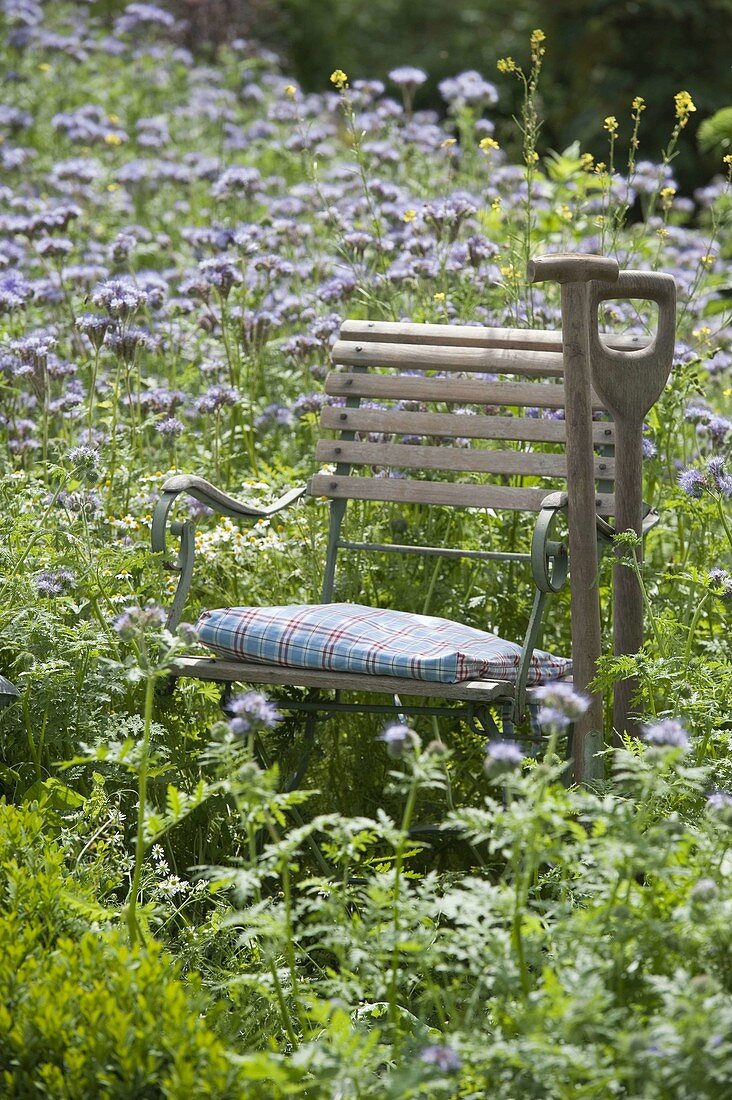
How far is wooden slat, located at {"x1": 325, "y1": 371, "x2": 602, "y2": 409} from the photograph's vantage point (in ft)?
12.2

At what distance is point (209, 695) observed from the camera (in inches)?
130

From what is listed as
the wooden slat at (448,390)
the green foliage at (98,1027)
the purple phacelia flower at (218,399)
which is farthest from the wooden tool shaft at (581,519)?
the purple phacelia flower at (218,399)

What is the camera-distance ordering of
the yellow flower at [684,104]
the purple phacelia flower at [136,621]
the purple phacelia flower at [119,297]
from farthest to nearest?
the yellow flower at [684,104]
the purple phacelia flower at [119,297]
the purple phacelia flower at [136,621]

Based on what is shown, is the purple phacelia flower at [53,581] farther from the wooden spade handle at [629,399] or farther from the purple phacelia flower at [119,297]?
the wooden spade handle at [629,399]

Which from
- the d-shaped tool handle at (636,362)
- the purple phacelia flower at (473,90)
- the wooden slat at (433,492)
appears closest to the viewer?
the d-shaped tool handle at (636,362)

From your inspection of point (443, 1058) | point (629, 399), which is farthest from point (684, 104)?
point (443, 1058)

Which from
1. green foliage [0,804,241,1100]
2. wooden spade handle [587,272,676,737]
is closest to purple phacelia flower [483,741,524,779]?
green foliage [0,804,241,1100]

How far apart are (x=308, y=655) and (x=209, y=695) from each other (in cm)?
37

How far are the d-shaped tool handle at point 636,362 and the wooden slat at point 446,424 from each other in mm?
443

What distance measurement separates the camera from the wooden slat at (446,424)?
3717 millimetres

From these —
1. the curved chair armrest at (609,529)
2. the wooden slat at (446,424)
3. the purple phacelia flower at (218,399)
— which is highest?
the purple phacelia flower at (218,399)

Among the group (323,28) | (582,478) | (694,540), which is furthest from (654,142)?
(582,478)

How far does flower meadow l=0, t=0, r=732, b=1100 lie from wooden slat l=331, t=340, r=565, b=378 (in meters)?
0.38

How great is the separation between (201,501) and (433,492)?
0.67 m
